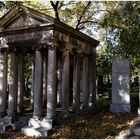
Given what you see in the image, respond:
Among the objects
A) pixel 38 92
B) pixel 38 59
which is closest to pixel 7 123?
pixel 38 92

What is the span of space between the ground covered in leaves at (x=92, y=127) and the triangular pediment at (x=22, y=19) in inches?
201

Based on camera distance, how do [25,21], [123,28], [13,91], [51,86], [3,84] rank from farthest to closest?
[123,28], [3,84], [13,91], [25,21], [51,86]

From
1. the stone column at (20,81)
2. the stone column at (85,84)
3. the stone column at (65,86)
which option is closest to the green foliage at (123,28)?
the stone column at (85,84)

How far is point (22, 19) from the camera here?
1591cm

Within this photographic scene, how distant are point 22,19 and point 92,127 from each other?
671cm

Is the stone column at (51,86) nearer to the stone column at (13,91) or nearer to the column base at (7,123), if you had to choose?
the column base at (7,123)

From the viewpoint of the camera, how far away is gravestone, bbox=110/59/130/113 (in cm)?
1677

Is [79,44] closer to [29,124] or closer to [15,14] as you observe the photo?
[15,14]

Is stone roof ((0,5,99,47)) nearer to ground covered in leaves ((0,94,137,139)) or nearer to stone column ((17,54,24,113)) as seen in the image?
stone column ((17,54,24,113))

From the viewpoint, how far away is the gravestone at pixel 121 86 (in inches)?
660

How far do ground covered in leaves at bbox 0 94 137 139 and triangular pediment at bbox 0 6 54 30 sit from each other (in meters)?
5.11

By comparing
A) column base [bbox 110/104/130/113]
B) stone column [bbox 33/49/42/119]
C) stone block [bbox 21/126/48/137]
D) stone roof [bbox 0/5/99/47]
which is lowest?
stone block [bbox 21/126/48/137]

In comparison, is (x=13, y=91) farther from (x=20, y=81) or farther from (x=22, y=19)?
(x=22, y=19)

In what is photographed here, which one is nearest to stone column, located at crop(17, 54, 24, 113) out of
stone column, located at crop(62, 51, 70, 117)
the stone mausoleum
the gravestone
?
the stone mausoleum
